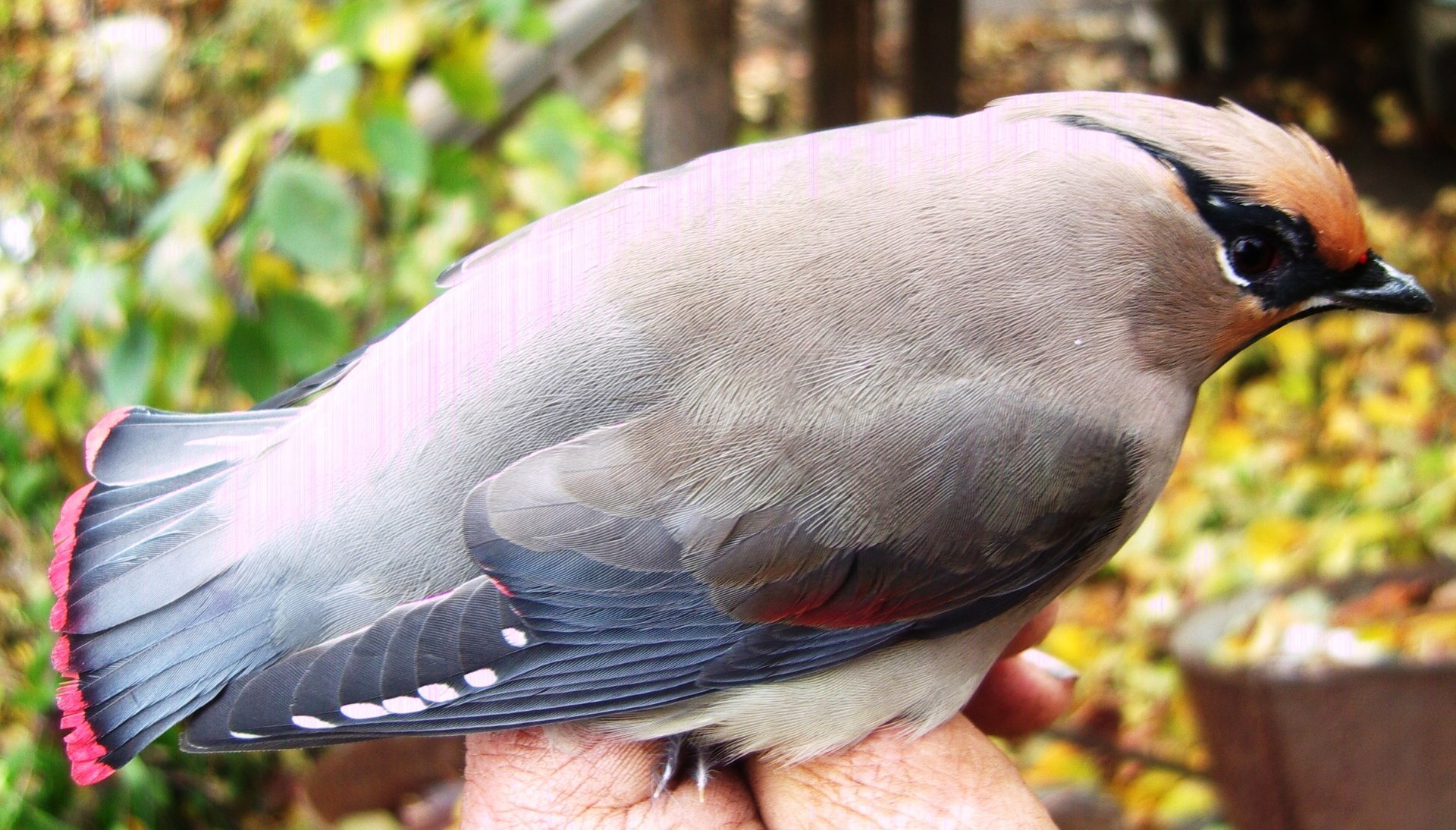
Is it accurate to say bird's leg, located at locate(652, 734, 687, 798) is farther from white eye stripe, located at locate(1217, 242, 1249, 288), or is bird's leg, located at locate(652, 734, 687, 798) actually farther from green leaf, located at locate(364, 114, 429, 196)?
green leaf, located at locate(364, 114, 429, 196)

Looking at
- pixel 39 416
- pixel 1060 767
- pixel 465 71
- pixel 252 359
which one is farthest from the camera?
pixel 1060 767

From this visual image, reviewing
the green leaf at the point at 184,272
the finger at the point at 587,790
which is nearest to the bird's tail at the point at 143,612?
the finger at the point at 587,790

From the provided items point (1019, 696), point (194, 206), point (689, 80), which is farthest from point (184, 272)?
point (1019, 696)

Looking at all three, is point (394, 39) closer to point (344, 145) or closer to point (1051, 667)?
point (344, 145)

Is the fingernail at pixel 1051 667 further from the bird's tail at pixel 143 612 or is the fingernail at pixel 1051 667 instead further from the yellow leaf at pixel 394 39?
the yellow leaf at pixel 394 39

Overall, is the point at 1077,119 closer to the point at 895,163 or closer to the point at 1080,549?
the point at 895,163
